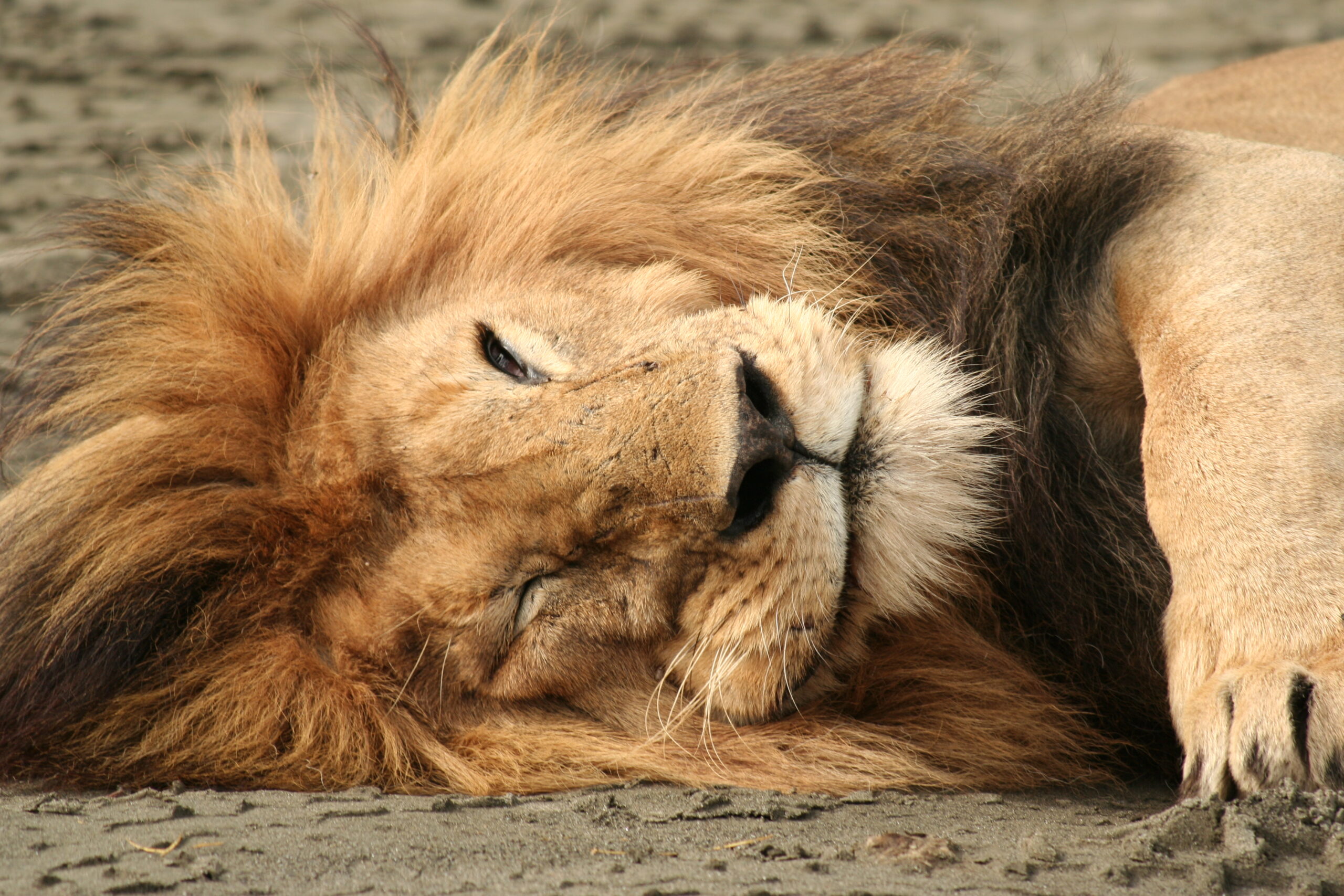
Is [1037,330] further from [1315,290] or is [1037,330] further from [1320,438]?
[1320,438]

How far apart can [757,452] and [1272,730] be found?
0.61 m

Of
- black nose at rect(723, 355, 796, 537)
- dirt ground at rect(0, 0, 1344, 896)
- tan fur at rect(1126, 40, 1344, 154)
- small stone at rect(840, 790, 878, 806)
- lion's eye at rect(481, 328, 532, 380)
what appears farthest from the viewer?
tan fur at rect(1126, 40, 1344, 154)

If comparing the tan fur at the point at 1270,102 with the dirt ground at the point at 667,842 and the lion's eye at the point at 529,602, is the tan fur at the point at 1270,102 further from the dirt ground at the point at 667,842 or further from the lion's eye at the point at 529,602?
the lion's eye at the point at 529,602

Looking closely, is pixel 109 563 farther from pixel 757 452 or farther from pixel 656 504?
pixel 757 452

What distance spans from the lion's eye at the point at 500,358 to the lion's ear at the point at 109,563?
0.37 meters

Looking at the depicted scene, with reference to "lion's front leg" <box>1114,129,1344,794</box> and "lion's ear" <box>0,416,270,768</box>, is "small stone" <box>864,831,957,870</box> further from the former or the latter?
"lion's ear" <box>0,416,270,768</box>

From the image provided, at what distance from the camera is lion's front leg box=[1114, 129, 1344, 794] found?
51.8 inches

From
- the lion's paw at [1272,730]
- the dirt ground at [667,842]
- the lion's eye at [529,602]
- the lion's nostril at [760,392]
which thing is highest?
the lion's nostril at [760,392]

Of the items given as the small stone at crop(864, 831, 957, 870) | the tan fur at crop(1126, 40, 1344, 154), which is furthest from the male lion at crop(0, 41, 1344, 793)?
the tan fur at crop(1126, 40, 1344, 154)

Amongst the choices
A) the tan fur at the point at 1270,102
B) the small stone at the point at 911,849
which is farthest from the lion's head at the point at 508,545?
the tan fur at the point at 1270,102

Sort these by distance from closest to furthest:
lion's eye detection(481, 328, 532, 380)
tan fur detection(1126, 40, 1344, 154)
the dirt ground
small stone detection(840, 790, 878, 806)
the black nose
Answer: the dirt ground, the black nose, small stone detection(840, 790, 878, 806), lion's eye detection(481, 328, 532, 380), tan fur detection(1126, 40, 1344, 154)

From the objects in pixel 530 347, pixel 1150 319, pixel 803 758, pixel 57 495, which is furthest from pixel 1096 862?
pixel 57 495

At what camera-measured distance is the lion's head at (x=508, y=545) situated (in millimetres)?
1588

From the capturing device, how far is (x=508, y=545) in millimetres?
1637
